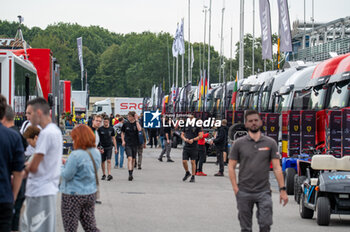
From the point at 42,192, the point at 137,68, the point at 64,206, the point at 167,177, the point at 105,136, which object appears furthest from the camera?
the point at 137,68

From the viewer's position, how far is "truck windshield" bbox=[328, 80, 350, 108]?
64.0 feet

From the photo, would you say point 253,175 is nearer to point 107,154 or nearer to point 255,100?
point 107,154

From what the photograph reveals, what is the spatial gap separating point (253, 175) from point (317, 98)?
1328 centimetres

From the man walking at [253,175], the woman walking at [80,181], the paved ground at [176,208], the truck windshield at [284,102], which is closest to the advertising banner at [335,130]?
the paved ground at [176,208]

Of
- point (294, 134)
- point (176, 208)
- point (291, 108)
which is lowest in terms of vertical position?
point (176, 208)

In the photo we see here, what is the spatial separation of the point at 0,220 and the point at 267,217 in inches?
128

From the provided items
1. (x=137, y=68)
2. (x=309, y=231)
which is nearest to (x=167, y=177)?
(x=309, y=231)

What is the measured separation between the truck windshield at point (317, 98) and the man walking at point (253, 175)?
1264 centimetres

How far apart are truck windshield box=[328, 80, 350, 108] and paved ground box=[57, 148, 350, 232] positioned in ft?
8.53

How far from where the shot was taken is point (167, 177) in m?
22.2

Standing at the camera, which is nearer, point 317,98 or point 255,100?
point 317,98

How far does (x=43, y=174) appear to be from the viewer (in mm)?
7516

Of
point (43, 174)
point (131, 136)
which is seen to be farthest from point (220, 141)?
point (43, 174)

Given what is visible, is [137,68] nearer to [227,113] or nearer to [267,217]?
[227,113]
